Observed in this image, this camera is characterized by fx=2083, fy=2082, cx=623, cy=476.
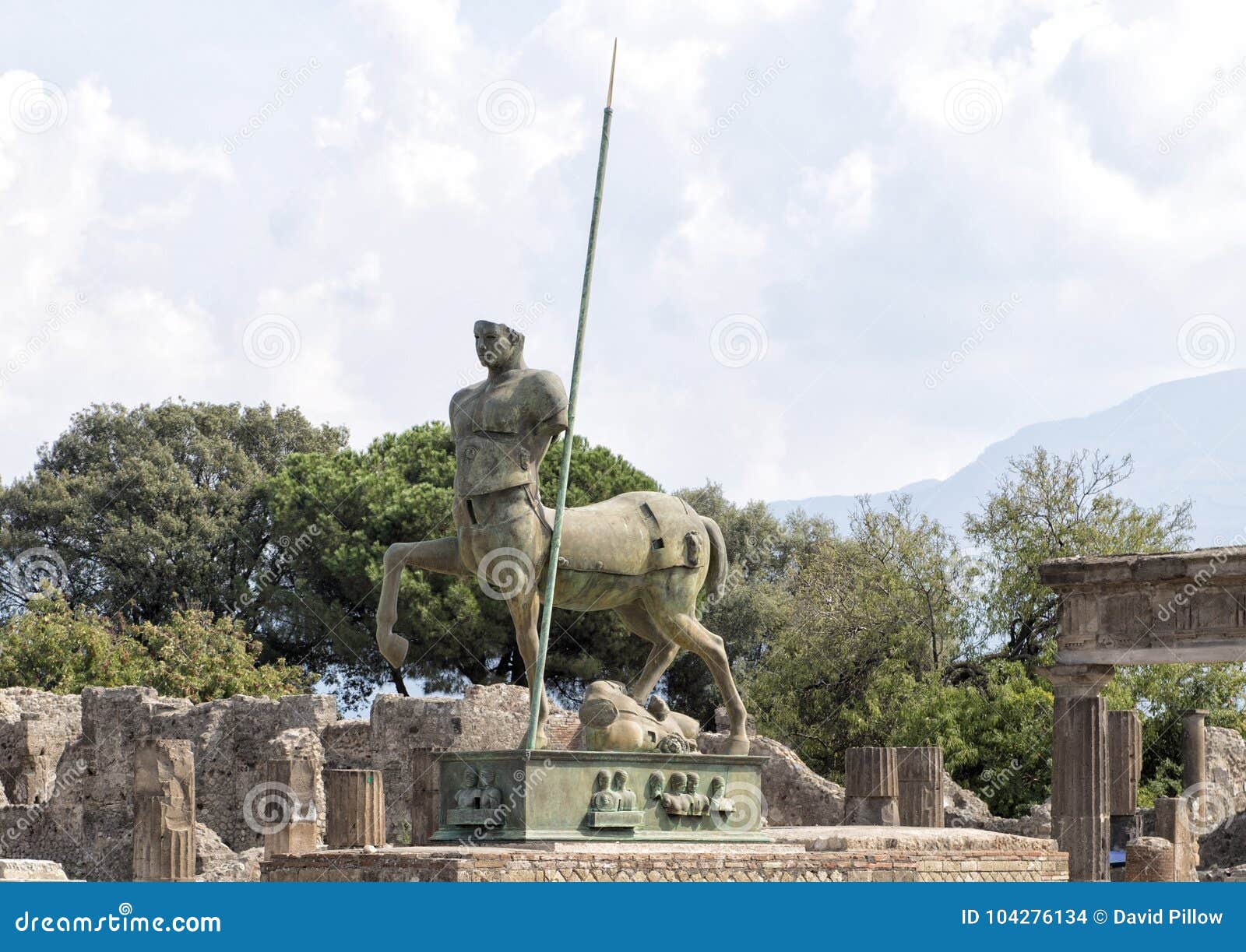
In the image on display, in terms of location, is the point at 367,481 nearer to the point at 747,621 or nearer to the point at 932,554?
the point at 747,621

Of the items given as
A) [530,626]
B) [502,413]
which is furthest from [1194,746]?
[502,413]

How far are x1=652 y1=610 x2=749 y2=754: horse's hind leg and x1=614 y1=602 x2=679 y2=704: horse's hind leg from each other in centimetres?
10

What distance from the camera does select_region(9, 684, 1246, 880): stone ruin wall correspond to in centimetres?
2605

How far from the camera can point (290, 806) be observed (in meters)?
22.5

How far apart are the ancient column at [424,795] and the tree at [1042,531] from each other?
1445 cm

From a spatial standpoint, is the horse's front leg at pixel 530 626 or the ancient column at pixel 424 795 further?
the ancient column at pixel 424 795

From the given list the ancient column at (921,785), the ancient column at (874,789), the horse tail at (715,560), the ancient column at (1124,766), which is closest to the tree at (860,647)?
the ancient column at (1124,766)

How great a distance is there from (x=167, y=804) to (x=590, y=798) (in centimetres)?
749

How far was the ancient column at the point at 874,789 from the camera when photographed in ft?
62.1

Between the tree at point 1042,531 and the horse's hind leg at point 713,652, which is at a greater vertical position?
the tree at point 1042,531

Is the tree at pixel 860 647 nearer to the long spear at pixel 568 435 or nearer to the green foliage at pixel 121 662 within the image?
the green foliage at pixel 121 662

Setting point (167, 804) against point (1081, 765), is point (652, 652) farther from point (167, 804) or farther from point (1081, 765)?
point (1081, 765)

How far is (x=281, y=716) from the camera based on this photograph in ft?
97.1

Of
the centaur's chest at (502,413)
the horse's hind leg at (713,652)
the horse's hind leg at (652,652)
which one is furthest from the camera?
the horse's hind leg at (652,652)
